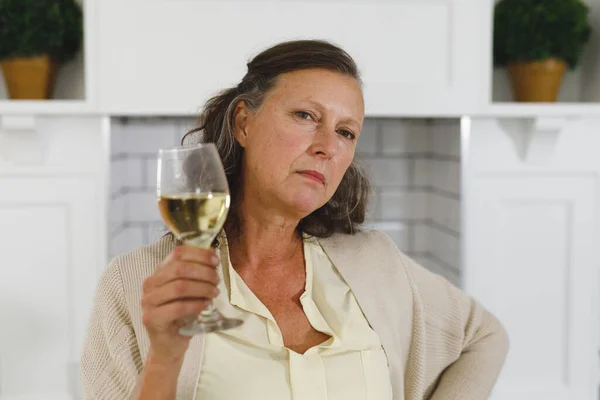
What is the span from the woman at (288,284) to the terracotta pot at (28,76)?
0.61 m

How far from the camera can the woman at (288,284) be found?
4.27ft

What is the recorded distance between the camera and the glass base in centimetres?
93

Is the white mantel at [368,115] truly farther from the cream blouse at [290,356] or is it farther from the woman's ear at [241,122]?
the cream blouse at [290,356]

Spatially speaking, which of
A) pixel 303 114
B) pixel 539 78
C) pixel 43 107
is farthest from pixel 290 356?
pixel 539 78

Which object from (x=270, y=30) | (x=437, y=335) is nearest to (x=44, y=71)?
(x=270, y=30)

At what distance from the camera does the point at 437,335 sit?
1.62 meters

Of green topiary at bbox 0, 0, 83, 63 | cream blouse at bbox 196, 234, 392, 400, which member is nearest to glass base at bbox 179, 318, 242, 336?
cream blouse at bbox 196, 234, 392, 400

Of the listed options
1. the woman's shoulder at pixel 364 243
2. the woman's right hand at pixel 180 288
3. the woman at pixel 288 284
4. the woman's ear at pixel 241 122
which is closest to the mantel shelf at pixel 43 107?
the woman at pixel 288 284

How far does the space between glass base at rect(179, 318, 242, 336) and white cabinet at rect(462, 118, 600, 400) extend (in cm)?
129

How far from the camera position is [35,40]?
187cm

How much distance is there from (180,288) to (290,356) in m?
0.40

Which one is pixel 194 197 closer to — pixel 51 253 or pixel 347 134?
pixel 347 134

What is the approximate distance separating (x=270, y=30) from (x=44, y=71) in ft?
1.91

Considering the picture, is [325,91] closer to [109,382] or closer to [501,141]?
[109,382]
